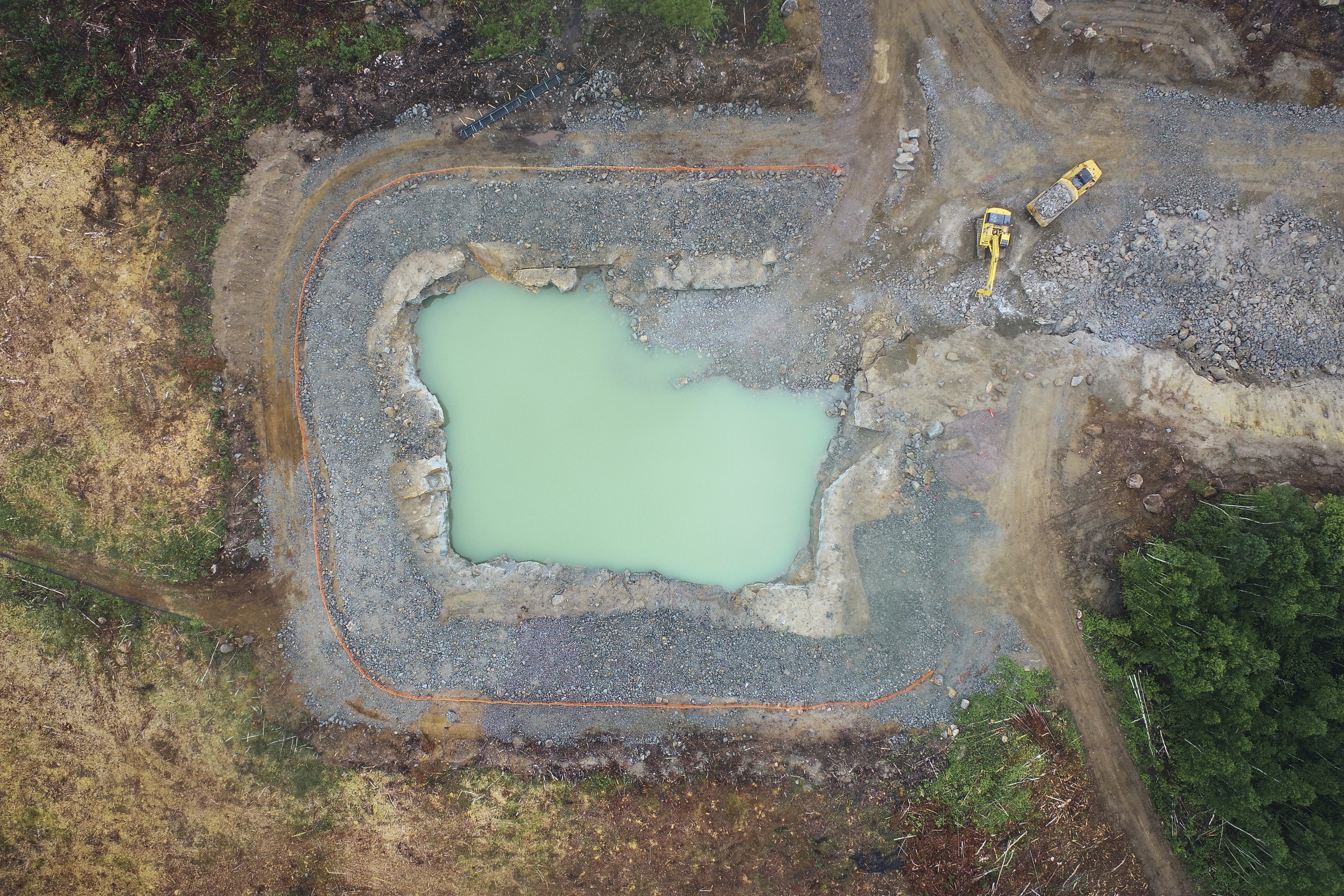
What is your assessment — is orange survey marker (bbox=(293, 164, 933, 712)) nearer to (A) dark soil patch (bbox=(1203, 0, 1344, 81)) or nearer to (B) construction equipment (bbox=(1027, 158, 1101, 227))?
(B) construction equipment (bbox=(1027, 158, 1101, 227))

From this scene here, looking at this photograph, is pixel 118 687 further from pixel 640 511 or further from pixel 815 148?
pixel 815 148

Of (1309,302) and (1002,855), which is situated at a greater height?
(1309,302)

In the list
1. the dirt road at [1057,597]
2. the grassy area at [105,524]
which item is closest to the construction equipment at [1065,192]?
the dirt road at [1057,597]

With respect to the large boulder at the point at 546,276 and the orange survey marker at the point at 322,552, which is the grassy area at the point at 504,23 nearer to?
the orange survey marker at the point at 322,552

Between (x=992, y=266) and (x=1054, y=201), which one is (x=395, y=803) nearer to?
(x=992, y=266)

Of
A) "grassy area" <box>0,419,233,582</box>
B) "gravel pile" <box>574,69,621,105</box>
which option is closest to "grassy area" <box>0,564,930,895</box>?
"grassy area" <box>0,419,233,582</box>

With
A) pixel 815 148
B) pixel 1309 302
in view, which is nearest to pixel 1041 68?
pixel 815 148

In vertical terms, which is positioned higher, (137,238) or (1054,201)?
(137,238)

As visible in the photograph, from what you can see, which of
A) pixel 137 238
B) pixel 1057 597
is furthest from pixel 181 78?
pixel 1057 597
